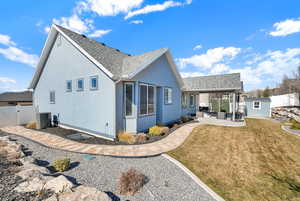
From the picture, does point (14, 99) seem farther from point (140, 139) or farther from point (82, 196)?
point (82, 196)

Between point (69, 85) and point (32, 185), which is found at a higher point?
point (69, 85)

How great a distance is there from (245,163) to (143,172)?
4.39 meters

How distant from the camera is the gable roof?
24.0 feet

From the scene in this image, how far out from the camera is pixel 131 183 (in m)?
3.23

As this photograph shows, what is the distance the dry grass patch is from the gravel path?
2.41ft

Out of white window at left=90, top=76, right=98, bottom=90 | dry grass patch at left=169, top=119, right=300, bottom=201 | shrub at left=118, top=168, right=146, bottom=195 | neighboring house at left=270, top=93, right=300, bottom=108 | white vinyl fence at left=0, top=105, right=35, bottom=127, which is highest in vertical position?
white window at left=90, top=76, right=98, bottom=90

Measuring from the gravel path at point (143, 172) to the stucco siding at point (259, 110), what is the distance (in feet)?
61.8

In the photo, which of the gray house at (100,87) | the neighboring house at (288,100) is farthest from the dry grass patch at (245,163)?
the neighboring house at (288,100)

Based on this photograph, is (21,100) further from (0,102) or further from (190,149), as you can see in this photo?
(190,149)

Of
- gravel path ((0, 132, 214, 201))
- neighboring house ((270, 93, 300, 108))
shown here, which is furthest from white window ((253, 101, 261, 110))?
gravel path ((0, 132, 214, 201))

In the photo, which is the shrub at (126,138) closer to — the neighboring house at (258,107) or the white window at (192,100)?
the white window at (192,100)

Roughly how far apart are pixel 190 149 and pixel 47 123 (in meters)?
11.4

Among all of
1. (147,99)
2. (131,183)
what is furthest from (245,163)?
(147,99)

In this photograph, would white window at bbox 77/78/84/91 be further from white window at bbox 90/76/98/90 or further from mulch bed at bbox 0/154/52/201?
mulch bed at bbox 0/154/52/201
